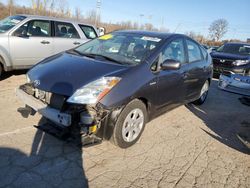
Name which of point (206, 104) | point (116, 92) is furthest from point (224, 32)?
point (116, 92)

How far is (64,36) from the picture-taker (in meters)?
7.42

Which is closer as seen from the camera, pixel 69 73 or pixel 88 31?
pixel 69 73

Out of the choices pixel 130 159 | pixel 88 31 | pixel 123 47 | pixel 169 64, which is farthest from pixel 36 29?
pixel 130 159

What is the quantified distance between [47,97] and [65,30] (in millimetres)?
4773

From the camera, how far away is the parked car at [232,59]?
949cm

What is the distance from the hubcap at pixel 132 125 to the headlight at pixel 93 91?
0.55 m

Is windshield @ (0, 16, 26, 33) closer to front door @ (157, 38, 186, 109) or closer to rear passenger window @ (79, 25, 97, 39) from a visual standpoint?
rear passenger window @ (79, 25, 97, 39)

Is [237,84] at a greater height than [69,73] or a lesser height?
lesser

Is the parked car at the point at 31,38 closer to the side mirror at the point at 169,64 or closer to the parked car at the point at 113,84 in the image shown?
the parked car at the point at 113,84

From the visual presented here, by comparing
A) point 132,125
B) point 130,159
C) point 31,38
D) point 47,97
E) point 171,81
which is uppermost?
point 31,38

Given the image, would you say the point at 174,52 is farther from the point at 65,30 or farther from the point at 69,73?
the point at 65,30

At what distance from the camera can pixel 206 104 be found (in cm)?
633

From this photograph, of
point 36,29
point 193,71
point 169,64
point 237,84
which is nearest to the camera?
point 169,64

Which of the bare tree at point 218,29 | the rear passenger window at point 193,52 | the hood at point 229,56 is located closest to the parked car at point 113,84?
the rear passenger window at point 193,52
